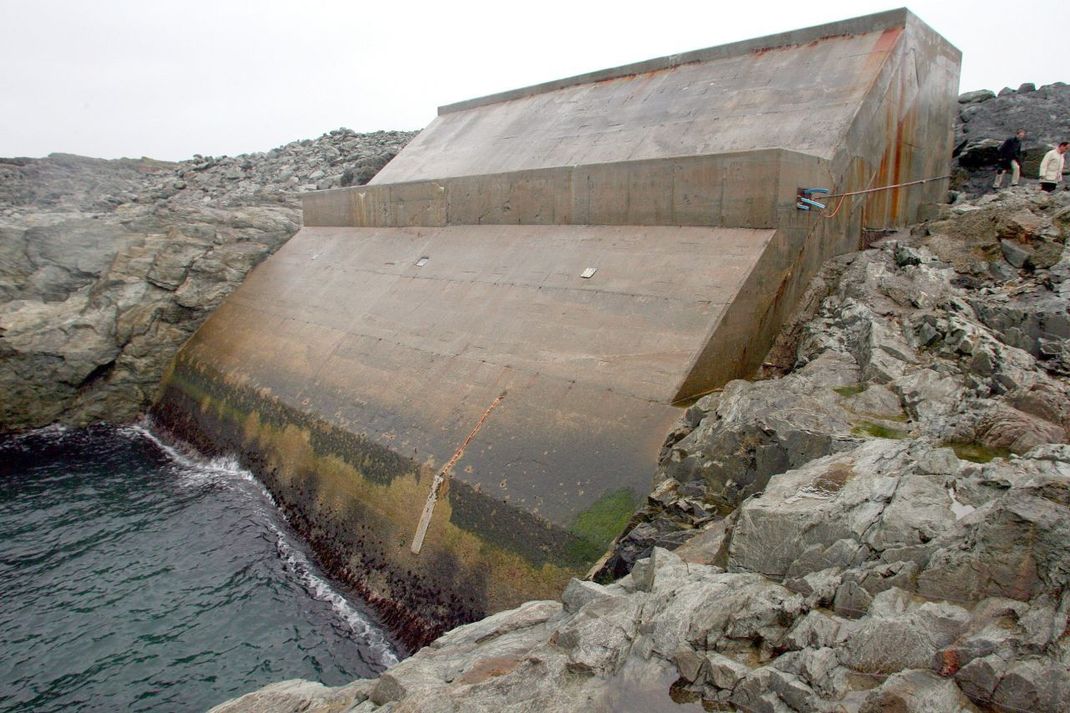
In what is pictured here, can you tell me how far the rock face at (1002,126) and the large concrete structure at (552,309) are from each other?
1.81 metres

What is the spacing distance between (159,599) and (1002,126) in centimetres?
1861

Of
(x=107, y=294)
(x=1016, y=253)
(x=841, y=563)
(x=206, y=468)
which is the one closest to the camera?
(x=841, y=563)

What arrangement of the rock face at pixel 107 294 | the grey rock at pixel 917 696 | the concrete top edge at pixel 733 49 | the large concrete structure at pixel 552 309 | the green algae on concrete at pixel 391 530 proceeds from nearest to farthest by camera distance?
the grey rock at pixel 917 696
the green algae on concrete at pixel 391 530
the large concrete structure at pixel 552 309
the concrete top edge at pixel 733 49
the rock face at pixel 107 294

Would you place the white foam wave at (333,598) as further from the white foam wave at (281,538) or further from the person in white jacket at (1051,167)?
the person in white jacket at (1051,167)

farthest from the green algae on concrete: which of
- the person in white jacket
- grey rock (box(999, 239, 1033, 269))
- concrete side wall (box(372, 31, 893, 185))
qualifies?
the person in white jacket

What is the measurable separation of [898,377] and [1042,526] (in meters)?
3.48

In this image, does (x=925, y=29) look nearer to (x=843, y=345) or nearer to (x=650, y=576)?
(x=843, y=345)

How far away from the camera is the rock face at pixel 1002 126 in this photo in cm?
1445

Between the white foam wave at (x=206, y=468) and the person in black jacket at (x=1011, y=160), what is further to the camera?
the person in black jacket at (x=1011, y=160)

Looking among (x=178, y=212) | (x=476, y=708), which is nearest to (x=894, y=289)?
(x=476, y=708)

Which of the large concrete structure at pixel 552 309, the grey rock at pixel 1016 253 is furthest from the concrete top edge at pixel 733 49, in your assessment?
the grey rock at pixel 1016 253

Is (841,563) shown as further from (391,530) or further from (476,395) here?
(476,395)

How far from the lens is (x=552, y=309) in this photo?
10.2 meters

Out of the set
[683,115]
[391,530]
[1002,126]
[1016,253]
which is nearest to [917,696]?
[391,530]
